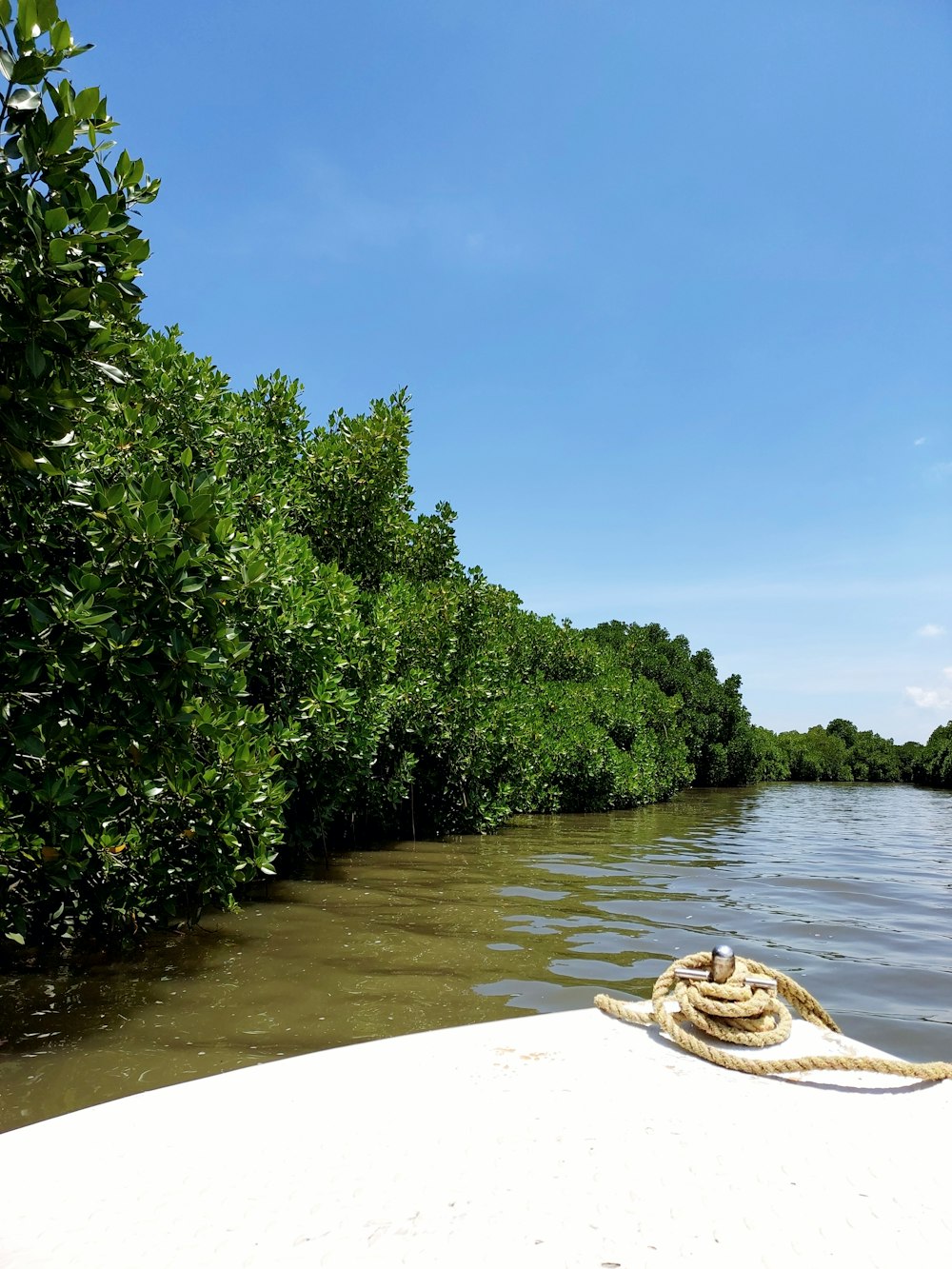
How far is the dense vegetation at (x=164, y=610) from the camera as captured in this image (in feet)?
10.00

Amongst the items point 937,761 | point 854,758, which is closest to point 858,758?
point 854,758

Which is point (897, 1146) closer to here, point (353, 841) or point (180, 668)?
point (180, 668)

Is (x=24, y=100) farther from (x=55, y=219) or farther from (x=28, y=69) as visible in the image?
(x=55, y=219)

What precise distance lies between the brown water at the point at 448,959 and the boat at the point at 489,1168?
1.43m

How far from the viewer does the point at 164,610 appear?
12.6 feet

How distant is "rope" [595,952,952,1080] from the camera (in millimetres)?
2527

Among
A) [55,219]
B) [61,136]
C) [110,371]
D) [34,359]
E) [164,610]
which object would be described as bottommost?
[164,610]

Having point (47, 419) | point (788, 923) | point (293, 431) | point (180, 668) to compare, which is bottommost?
point (788, 923)

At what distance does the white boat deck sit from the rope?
0.06 metres

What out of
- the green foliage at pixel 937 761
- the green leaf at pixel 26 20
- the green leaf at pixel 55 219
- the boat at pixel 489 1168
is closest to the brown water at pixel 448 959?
the boat at pixel 489 1168

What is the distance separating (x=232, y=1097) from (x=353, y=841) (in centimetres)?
879

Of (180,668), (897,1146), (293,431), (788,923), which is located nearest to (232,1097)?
(897,1146)

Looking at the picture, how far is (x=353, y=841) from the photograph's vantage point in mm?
10844

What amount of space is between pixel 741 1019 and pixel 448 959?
2751 millimetres
